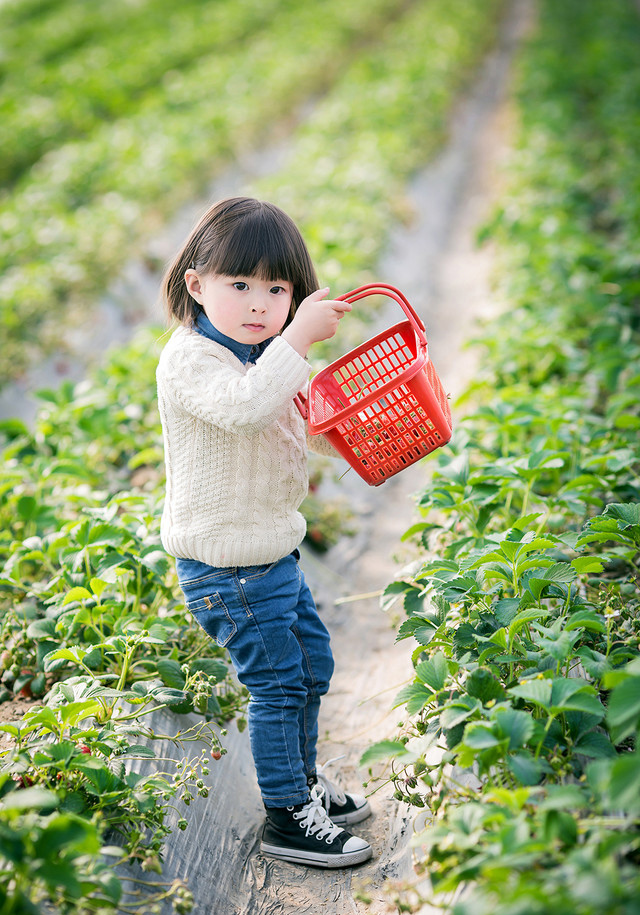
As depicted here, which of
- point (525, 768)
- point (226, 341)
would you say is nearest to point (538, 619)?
point (525, 768)

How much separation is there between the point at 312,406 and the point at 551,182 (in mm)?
5428

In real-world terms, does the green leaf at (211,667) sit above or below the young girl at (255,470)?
below

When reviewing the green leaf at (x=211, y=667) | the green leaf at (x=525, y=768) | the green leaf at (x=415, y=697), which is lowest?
the green leaf at (x=211, y=667)

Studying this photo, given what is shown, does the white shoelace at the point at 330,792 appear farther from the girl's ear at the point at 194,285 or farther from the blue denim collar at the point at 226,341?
the girl's ear at the point at 194,285

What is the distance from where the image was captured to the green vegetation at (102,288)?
5.58 ft

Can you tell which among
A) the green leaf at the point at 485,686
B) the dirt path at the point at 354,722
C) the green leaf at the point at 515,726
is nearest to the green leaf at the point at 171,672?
the dirt path at the point at 354,722

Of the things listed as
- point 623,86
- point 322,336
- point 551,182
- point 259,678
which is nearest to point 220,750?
point 259,678

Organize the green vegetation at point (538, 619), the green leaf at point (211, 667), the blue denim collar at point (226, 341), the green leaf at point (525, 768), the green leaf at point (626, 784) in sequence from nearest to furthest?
the green leaf at point (626, 784)
the green vegetation at point (538, 619)
the green leaf at point (525, 768)
the blue denim collar at point (226, 341)
the green leaf at point (211, 667)

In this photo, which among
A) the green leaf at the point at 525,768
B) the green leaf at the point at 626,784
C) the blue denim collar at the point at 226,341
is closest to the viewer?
the green leaf at the point at 626,784

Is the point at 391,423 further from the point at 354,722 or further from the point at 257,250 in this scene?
the point at 354,722

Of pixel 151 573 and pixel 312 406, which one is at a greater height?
pixel 312 406

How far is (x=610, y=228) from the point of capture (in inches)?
247

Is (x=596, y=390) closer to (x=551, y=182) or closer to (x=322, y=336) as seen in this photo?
(x=322, y=336)

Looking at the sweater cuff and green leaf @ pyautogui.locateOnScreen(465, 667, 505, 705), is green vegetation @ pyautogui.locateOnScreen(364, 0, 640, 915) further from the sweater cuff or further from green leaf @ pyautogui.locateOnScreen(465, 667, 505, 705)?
the sweater cuff
